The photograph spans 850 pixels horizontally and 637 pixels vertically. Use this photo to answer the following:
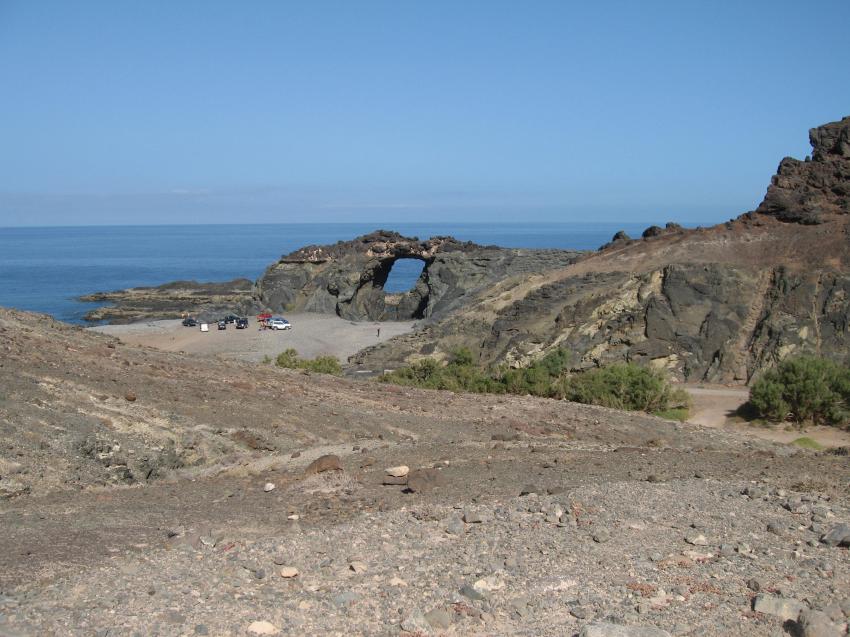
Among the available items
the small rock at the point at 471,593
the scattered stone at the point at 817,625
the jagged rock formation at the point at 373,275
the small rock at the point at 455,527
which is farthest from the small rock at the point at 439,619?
the jagged rock formation at the point at 373,275

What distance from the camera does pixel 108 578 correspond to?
689 cm

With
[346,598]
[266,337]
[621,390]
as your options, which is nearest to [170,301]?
[266,337]

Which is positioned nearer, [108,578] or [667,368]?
[108,578]

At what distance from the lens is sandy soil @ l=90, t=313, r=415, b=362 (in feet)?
147

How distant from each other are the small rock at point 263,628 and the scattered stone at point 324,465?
4.82 metres

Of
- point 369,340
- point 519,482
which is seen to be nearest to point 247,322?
point 369,340

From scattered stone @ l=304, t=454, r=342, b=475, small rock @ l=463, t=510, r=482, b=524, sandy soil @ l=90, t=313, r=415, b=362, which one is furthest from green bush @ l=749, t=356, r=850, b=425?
sandy soil @ l=90, t=313, r=415, b=362

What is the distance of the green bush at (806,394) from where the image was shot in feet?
73.8

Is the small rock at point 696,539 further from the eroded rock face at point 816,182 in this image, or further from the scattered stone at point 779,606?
the eroded rock face at point 816,182

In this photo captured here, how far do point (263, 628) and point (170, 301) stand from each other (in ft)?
261

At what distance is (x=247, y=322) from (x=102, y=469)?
44.0m

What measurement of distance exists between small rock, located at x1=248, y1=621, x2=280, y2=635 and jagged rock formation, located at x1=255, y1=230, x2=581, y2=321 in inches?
2049

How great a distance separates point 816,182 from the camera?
121 ft

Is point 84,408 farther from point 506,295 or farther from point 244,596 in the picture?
point 506,295
